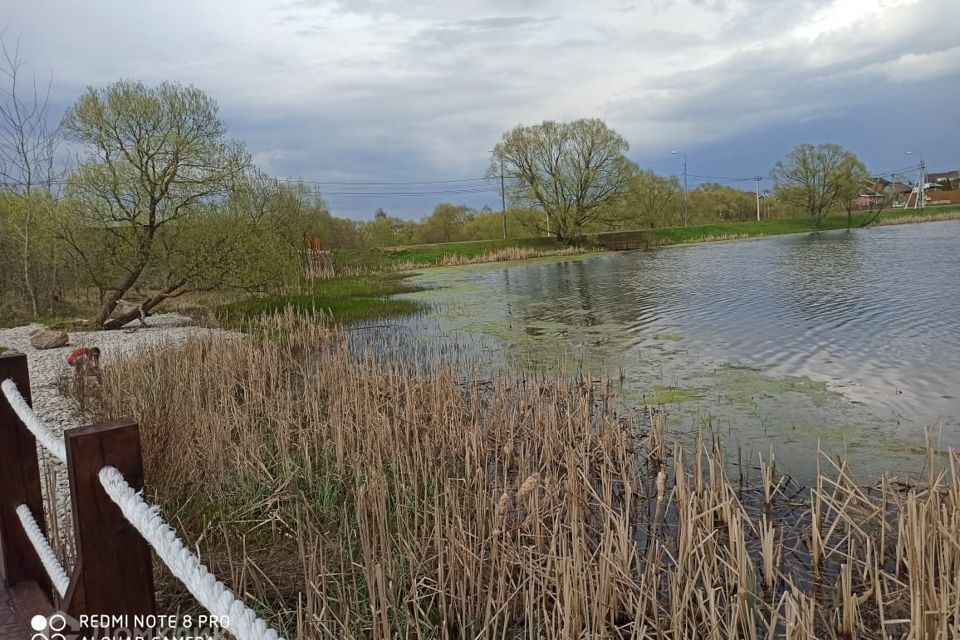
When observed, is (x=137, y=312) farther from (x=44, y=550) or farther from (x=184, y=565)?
(x=184, y=565)

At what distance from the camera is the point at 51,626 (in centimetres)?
208

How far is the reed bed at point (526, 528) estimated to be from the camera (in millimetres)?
3393

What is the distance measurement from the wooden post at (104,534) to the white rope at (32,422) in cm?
41

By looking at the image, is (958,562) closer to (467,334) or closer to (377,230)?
(467,334)

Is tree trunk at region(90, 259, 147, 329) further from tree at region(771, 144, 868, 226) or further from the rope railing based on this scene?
tree at region(771, 144, 868, 226)

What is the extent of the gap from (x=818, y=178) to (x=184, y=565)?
7081 centimetres

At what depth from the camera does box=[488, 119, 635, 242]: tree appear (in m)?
51.8

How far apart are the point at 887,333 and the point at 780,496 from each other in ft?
25.7

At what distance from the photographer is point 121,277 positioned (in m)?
17.8

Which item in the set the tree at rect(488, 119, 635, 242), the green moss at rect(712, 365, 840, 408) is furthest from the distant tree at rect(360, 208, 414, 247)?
the green moss at rect(712, 365, 840, 408)

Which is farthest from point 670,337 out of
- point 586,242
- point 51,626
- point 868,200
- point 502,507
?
point 868,200

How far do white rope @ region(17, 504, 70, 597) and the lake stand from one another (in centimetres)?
550

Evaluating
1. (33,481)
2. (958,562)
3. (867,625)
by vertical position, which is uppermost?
(33,481)

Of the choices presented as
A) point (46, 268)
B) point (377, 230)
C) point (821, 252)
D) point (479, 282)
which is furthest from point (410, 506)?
point (377, 230)
